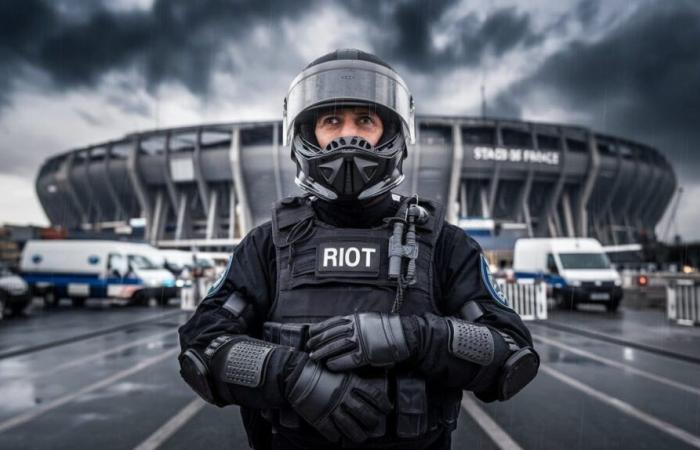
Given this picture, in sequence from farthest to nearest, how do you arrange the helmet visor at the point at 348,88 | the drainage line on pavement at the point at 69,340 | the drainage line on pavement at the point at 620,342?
the drainage line on pavement at the point at 69,340, the drainage line on pavement at the point at 620,342, the helmet visor at the point at 348,88

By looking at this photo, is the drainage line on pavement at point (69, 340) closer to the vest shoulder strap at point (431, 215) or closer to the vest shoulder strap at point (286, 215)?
the vest shoulder strap at point (286, 215)

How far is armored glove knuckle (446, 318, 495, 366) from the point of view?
4.86 ft

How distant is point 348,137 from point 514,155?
46.5 m

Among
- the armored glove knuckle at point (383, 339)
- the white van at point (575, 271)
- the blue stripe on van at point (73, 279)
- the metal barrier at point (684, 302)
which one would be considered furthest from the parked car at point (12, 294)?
the metal barrier at point (684, 302)

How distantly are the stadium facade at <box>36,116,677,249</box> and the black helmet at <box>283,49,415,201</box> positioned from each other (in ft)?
137

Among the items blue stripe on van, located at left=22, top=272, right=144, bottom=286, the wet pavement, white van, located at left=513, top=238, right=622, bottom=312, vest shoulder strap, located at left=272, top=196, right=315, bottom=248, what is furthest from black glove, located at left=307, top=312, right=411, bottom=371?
blue stripe on van, located at left=22, top=272, right=144, bottom=286

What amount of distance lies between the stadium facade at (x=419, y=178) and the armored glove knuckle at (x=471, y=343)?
4219 centimetres

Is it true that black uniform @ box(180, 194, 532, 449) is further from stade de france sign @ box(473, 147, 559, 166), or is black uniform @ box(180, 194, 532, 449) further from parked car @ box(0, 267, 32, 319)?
stade de france sign @ box(473, 147, 559, 166)

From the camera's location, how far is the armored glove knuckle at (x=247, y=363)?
1.46 meters

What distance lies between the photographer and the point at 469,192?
51.8 m

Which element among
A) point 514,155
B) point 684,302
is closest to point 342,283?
point 684,302

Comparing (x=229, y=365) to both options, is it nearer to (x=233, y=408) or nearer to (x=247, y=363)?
(x=247, y=363)

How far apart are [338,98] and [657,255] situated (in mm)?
52849

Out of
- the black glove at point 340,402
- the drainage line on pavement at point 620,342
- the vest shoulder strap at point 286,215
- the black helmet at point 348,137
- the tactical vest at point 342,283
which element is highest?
the black helmet at point 348,137
